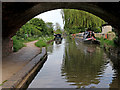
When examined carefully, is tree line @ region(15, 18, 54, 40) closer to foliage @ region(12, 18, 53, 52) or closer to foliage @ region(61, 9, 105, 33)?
foliage @ region(12, 18, 53, 52)

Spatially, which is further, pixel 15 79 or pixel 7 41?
pixel 7 41

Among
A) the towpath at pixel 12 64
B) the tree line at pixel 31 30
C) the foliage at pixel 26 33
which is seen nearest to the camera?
the towpath at pixel 12 64

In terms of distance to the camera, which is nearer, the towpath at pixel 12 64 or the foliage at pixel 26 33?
the towpath at pixel 12 64

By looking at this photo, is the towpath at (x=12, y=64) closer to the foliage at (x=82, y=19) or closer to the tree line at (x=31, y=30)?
the tree line at (x=31, y=30)

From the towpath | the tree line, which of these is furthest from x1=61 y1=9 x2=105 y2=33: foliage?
the towpath

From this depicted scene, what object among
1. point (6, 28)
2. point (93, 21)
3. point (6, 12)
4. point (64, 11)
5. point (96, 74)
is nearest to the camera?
point (96, 74)

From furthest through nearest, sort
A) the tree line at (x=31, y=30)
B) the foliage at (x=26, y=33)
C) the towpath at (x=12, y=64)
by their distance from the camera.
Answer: the tree line at (x=31, y=30) < the foliage at (x=26, y=33) < the towpath at (x=12, y=64)

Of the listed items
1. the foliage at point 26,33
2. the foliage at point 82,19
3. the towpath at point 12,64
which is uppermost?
the foliage at point 82,19

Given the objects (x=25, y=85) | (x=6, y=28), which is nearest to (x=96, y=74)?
(x=25, y=85)

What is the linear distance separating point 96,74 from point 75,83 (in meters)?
1.37

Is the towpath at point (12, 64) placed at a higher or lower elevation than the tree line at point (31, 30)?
lower

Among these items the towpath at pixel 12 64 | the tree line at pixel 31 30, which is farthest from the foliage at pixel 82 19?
the towpath at pixel 12 64

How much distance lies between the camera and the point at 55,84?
5078mm

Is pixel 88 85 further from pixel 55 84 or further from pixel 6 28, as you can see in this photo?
pixel 6 28
